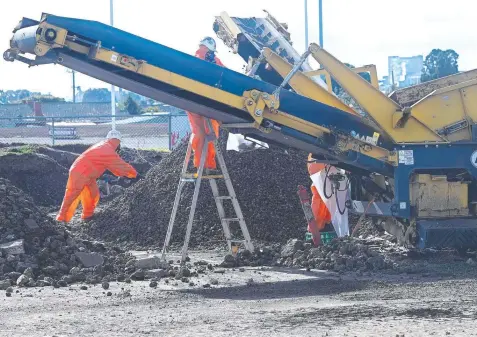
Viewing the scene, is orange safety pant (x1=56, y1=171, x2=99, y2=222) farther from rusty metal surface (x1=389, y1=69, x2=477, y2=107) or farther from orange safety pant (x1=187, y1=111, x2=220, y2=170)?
rusty metal surface (x1=389, y1=69, x2=477, y2=107)

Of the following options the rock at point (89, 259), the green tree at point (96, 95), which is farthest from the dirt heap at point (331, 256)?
the green tree at point (96, 95)

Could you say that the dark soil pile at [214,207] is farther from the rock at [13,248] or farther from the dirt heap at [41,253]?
the rock at [13,248]

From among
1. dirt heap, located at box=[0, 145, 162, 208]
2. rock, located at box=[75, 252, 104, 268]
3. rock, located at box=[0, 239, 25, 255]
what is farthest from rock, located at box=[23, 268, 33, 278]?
dirt heap, located at box=[0, 145, 162, 208]

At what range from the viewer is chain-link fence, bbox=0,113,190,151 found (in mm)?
29797

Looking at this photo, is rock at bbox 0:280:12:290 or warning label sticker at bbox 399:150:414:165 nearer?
rock at bbox 0:280:12:290

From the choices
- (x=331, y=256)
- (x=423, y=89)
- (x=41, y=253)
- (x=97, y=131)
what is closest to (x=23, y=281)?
(x=41, y=253)

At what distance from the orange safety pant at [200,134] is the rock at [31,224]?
2.10m

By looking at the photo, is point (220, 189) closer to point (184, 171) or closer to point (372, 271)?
point (184, 171)

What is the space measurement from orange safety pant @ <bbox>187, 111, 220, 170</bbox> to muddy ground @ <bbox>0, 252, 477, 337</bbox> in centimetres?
183

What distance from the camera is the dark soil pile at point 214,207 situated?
556 inches

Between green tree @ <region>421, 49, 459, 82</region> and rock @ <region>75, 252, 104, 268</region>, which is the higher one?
green tree @ <region>421, 49, 459, 82</region>

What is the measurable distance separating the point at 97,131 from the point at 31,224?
29081 millimetres

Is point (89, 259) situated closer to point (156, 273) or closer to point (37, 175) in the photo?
point (156, 273)

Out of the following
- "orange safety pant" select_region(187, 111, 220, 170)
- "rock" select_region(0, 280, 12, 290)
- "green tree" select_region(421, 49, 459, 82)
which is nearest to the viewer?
"rock" select_region(0, 280, 12, 290)
